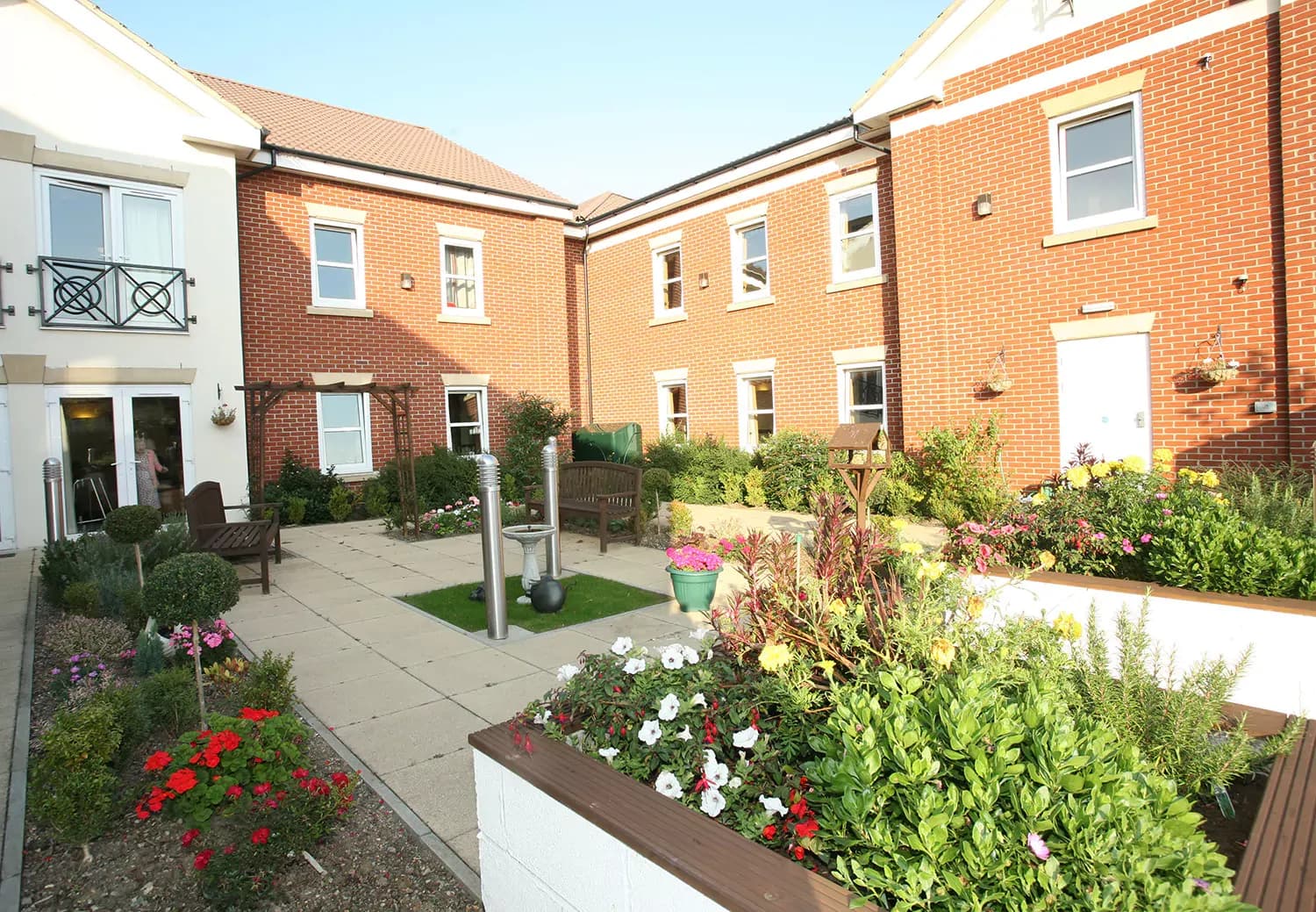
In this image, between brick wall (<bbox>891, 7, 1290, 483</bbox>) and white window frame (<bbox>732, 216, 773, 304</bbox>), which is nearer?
brick wall (<bbox>891, 7, 1290, 483</bbox>)

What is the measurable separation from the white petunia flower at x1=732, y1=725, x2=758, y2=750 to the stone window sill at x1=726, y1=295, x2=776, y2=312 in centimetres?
1245

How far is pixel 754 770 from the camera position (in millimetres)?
2363

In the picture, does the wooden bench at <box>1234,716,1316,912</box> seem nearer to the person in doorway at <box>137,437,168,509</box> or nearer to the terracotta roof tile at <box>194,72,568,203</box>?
the person in doorway at <box>137,437,168,509</box>

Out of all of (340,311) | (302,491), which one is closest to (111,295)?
(340,311)

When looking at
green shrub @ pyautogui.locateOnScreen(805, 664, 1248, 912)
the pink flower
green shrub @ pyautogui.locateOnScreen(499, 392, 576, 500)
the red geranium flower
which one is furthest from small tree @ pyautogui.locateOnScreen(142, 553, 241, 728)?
green shrub @ pyautogui.locateOnScreen(499, 392, 576, 500)

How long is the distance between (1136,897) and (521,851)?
180cm

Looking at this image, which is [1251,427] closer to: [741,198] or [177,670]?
[741,198]

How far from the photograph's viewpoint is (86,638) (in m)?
5.45

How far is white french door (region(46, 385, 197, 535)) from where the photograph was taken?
433 inches

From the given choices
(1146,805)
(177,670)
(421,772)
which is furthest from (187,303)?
(1146,805)

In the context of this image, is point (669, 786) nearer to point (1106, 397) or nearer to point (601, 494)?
point (601, 494)

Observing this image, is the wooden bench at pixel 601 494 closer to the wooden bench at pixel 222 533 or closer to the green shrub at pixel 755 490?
the green shrub at pixel 755 490

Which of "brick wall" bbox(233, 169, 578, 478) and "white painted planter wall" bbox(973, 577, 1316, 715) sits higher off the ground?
"brick wall" bbox(233, 169, 578, 478)

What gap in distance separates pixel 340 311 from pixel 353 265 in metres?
1.05
